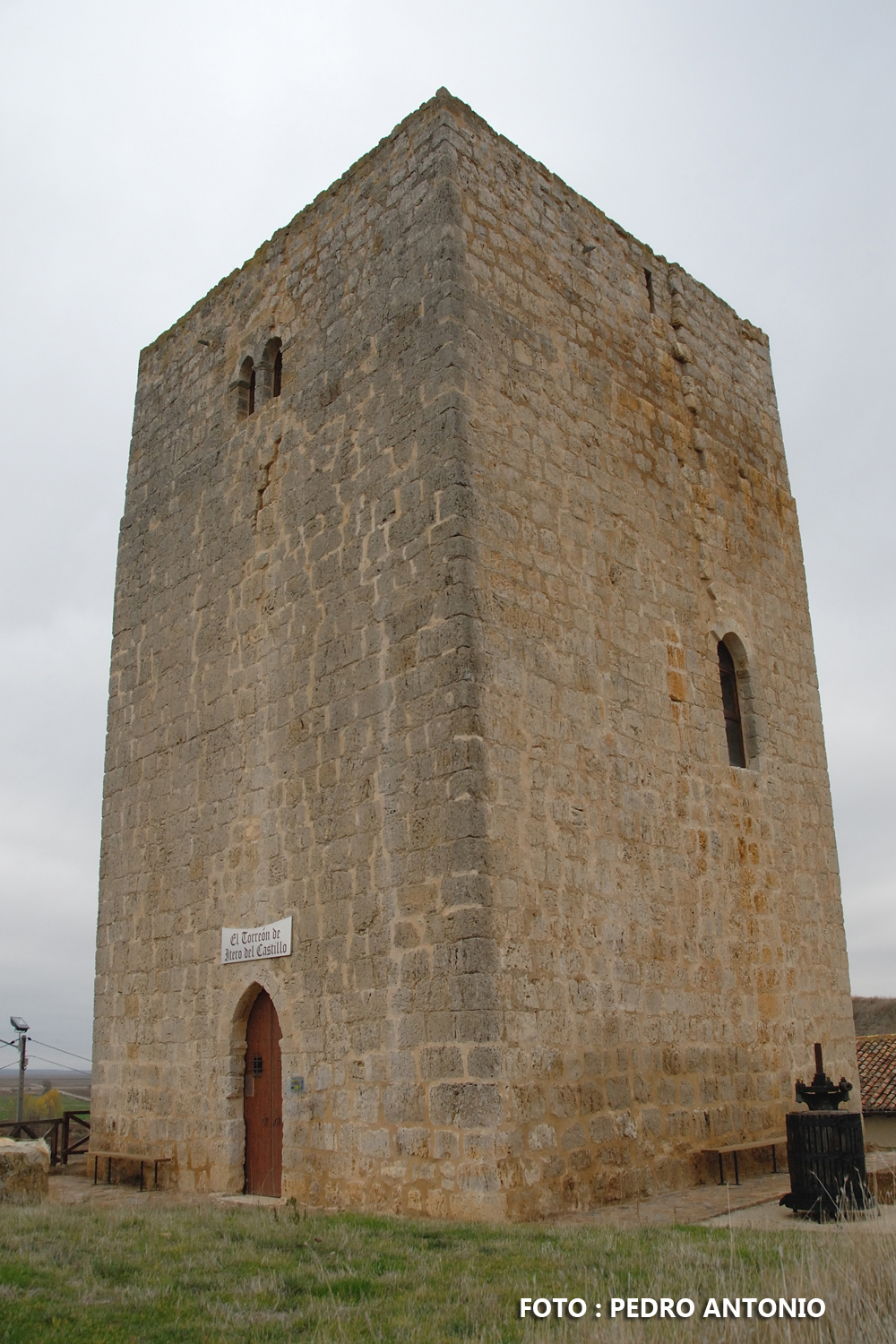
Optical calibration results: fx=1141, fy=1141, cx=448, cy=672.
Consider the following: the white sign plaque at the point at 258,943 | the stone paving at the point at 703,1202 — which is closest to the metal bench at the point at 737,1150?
the stone paving at the point at 703,1202

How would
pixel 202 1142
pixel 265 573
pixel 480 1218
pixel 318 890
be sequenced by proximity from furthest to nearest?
pixel 265 573 < pixel 202 1142 < pixel 318 890 < pixel 480 1218

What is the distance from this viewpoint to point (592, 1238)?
5.64m

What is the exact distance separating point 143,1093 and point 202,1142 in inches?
43.9

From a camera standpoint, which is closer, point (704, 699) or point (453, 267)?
point (453, 267)

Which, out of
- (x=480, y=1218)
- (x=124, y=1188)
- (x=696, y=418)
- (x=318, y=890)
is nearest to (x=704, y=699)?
(x=696, y=418)

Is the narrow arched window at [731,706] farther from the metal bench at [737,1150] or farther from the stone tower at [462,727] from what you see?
the metal bench at [737,1150]

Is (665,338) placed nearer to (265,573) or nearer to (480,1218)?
(265,573)

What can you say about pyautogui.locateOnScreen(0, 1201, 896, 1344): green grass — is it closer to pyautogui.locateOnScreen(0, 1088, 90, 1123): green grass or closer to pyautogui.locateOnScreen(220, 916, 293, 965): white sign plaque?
pyautogui.locateOnScreen(220, 916, 293, 965): white sign plaque

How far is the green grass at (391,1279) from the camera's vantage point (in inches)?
154

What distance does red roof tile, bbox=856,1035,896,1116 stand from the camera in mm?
18984

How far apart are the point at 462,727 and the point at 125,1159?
212 inches

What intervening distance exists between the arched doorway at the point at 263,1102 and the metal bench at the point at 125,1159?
42.5 inches

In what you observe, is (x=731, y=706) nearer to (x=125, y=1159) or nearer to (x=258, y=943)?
(x=258, y=943)

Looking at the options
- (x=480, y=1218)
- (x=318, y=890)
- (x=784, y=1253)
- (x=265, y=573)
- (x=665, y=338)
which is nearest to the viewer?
(x=784, y=1253)
